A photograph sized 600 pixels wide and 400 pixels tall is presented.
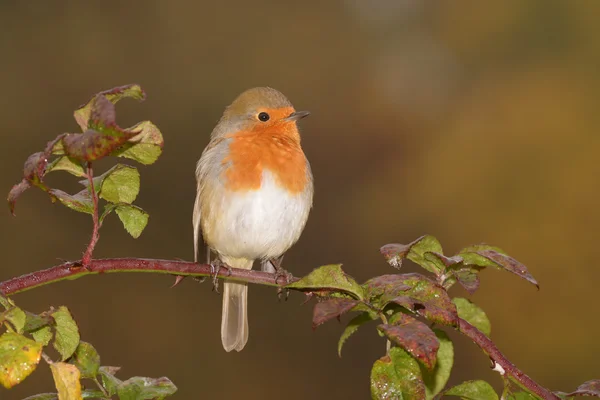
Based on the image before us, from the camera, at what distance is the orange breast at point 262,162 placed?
3.42m

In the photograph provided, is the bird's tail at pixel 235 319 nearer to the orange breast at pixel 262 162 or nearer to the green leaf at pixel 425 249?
the orange breast at pixel 262 162

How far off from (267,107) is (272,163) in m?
0.41

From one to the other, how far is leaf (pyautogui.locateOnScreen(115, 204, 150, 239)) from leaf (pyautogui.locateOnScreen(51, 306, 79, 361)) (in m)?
0.32

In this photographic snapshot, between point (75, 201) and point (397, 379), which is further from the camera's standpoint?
point (75, 201)

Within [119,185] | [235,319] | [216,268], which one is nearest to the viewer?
[119,185]

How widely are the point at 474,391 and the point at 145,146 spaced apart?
94cm

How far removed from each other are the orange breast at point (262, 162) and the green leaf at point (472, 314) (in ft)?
5.49

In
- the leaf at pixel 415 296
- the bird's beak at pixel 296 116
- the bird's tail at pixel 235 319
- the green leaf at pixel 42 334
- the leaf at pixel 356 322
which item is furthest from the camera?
the bird's tail at pixel 235 319

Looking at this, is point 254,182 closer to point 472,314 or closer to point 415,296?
point 472,314

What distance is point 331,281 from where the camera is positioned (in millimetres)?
1518

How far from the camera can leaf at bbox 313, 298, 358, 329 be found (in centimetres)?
147

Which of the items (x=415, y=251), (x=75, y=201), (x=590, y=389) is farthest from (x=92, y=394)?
(x=590, y=389)

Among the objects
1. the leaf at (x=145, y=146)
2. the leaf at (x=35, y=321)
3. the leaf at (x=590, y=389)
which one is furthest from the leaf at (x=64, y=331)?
the leaf at (x=590, y=389)

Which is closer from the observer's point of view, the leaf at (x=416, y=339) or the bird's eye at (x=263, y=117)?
the leaf at (x=416, y=339)
